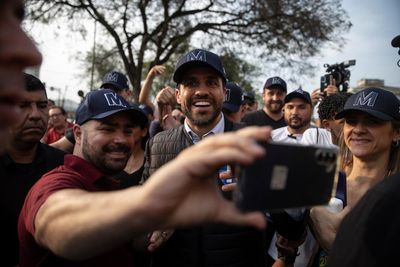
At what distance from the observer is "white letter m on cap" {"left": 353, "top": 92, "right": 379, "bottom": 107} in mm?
2092

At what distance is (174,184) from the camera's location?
87 centimetres

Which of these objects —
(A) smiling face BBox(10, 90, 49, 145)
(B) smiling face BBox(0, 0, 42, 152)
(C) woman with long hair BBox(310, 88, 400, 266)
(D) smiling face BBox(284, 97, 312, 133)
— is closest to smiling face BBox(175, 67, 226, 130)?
(C) woman with long hair BBox(310, 88, 400, 266)

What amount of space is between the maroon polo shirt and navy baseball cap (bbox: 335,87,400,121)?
147 cm

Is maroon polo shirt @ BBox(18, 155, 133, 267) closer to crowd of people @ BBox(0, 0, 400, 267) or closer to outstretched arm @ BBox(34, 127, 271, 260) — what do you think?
crowd of people @ BBox(0, 0, 400, 267)

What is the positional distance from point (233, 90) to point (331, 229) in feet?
7.74

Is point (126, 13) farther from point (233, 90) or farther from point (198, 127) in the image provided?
point (198, 127)

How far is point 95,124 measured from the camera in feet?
6.36

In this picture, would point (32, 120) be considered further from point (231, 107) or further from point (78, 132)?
point (231, 107)

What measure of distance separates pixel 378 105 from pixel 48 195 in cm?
180

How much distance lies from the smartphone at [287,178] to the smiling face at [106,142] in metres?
1.16

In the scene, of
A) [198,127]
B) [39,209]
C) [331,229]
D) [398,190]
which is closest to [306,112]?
[198,127]

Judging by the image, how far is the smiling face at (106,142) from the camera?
1911 millimetres

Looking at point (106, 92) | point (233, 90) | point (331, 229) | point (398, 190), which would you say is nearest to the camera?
point (398, 190)

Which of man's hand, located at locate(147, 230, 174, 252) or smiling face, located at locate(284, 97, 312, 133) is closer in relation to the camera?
man's hand, located at locate(147, 230, 174, 252)
